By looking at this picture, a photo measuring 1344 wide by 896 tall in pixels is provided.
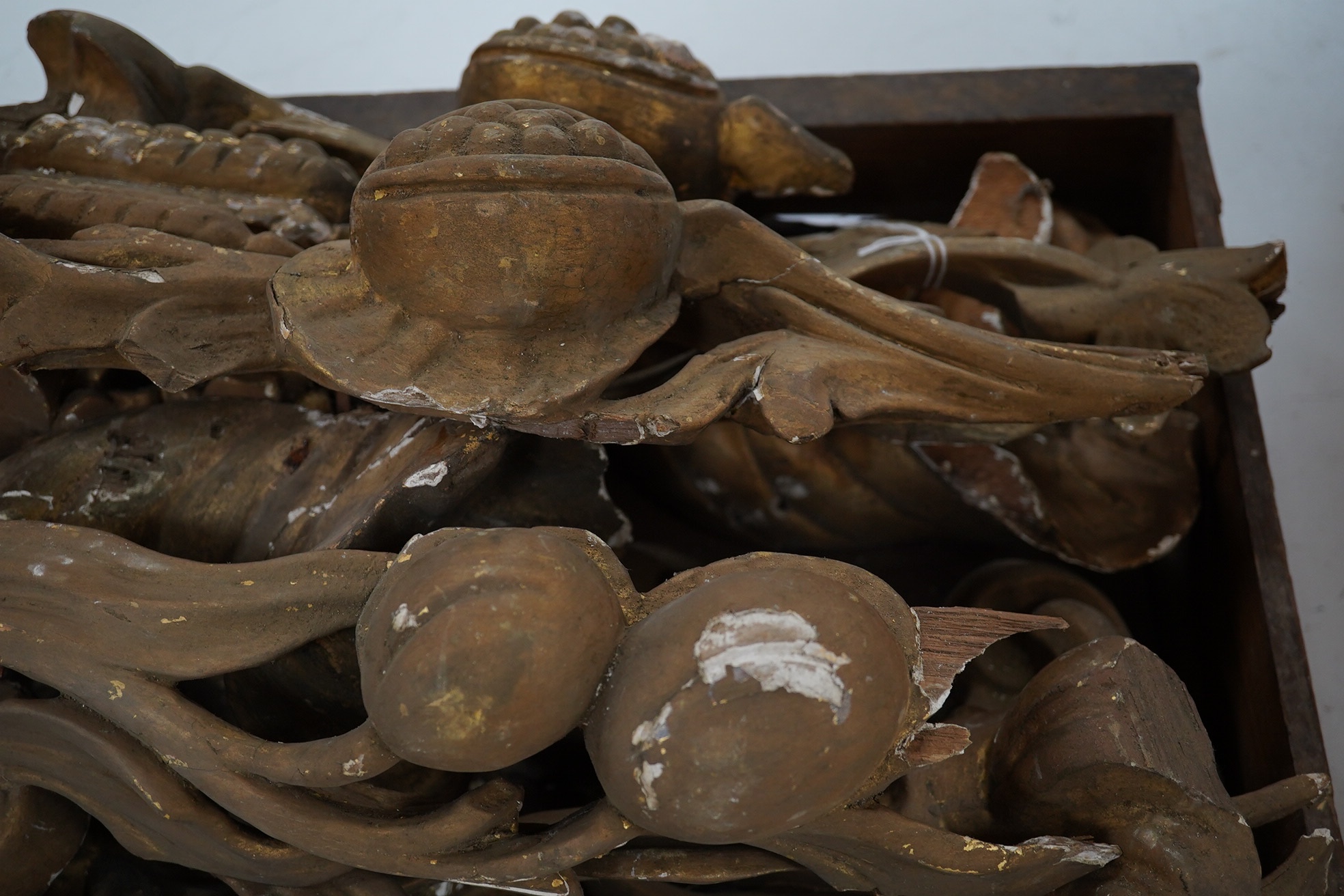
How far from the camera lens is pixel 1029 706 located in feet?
2.43

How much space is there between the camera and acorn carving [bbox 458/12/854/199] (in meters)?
0.94

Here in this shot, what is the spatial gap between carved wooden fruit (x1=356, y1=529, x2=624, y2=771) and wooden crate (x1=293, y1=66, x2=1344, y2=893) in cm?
64

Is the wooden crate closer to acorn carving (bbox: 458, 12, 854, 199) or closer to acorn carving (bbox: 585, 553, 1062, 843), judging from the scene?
acorn carving (bbox: 458, 12, 854, 199)

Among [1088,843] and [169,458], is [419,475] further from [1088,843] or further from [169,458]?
[1088,843]

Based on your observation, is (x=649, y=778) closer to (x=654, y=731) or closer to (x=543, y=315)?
(x=654, y=731)

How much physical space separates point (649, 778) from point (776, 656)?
0.31ft

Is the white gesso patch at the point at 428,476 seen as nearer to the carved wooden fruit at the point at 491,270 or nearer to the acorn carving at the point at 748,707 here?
the carved wooden fruit at the point at 491,270

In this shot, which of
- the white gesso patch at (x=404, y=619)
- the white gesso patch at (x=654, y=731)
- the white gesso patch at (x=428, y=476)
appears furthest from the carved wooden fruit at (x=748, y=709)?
the white gesso patch at (x=428, y=476)

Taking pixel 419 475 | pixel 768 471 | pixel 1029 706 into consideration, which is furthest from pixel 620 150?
pixel 1029 706

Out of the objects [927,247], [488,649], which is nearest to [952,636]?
[488,649]

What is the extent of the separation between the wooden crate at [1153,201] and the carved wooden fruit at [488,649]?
2.10 ft

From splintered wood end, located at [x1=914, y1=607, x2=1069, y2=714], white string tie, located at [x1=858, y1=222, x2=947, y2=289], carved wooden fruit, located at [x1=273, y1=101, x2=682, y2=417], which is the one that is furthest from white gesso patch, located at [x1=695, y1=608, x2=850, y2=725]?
white string tie, located at [x1=858, y1=222, x2=947, y2=289]

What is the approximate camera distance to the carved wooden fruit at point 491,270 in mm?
665

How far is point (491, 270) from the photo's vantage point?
67 cm
